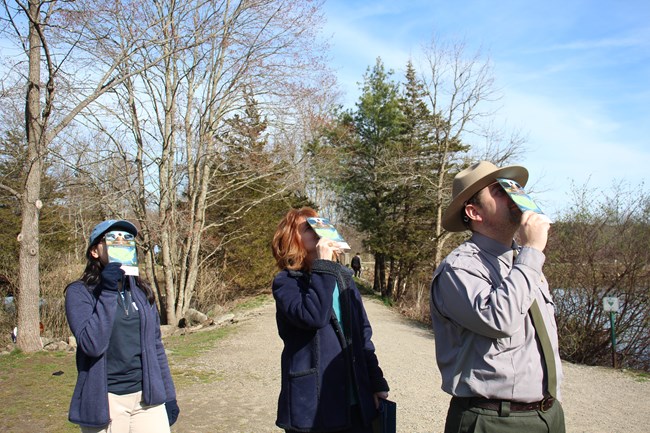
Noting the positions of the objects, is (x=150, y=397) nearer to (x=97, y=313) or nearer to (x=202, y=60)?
(x=97, y=313)

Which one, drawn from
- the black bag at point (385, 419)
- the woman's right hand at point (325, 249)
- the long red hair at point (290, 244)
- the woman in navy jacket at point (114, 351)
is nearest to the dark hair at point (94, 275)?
the woman in navy jacket at point (114, 351)

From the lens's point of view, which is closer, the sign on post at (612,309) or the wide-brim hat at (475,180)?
the wide-brim hat at (475,180)

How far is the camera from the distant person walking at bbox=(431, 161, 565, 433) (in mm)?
2066

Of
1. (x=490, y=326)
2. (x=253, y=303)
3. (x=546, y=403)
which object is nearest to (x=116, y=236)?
(x=490, y=326)

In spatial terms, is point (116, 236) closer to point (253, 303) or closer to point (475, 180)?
point (475, 180)

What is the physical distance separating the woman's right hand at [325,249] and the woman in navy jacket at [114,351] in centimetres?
123

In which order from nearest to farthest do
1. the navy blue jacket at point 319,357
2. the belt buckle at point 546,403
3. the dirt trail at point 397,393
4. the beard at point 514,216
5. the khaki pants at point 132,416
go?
the belt buckle at point 546,403
the beard at point 514,216
the navy blue jacket at point 319,357
the khaki pants at point 132,416
the dirt trail at point 397,393

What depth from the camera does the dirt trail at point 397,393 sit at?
252 inches

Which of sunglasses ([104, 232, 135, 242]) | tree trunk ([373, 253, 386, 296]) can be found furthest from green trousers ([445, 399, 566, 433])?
tree trunk ([373, 253, 386, 296])

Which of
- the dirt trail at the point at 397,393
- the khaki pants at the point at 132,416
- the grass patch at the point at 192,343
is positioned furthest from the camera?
the grass patch at the point at 192,343

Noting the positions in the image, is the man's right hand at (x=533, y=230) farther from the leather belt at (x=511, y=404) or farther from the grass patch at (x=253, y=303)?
the grass patch at (x=253, y=303)

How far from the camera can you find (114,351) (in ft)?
10.0

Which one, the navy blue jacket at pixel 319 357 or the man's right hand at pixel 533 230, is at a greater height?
the man's right hand at pixel 533 230

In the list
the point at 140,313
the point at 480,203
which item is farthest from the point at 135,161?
the point at 480,203
